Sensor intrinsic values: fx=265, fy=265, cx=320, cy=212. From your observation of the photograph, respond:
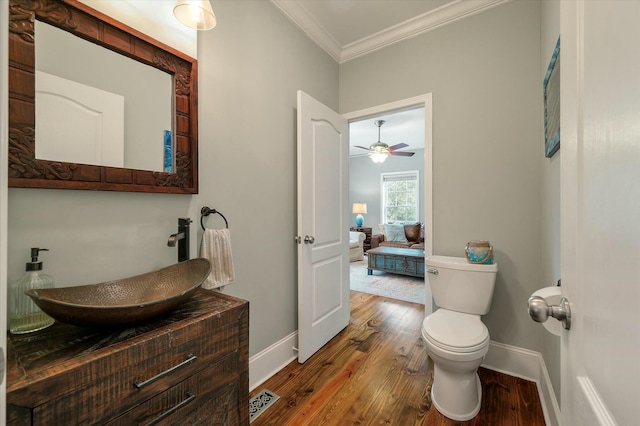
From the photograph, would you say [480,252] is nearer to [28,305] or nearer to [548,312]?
[548,312]

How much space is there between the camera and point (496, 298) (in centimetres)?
197

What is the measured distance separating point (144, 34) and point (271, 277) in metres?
1.53

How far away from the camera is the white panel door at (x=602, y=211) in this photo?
14.3 inches

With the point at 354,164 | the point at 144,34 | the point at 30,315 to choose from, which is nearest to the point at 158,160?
the point at 144,34

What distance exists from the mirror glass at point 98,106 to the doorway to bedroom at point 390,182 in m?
1.77

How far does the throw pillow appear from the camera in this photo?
598cm

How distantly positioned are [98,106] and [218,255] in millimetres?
852

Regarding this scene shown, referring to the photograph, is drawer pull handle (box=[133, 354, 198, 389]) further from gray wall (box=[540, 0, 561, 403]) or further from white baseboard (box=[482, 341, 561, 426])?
white baseboard (box=[482, 341, 561, 426])

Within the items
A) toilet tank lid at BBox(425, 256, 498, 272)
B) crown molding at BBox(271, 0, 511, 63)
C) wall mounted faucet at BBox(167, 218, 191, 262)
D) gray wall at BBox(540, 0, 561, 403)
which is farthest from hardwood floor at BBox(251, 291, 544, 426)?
crown molding at BBox(271, 0, 511, 63)

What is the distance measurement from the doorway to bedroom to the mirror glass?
1770mm

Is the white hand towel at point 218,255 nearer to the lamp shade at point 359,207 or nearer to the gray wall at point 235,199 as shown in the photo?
the gray wall at point 235,199

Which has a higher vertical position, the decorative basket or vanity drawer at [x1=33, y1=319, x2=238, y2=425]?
the decorative basket

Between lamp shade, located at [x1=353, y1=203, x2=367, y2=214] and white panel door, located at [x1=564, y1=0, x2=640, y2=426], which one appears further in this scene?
lamp shade, located at [x1=353, y1=203, x2=367, y2=214]

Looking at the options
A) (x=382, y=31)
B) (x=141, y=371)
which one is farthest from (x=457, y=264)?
(x=382, y=31)
